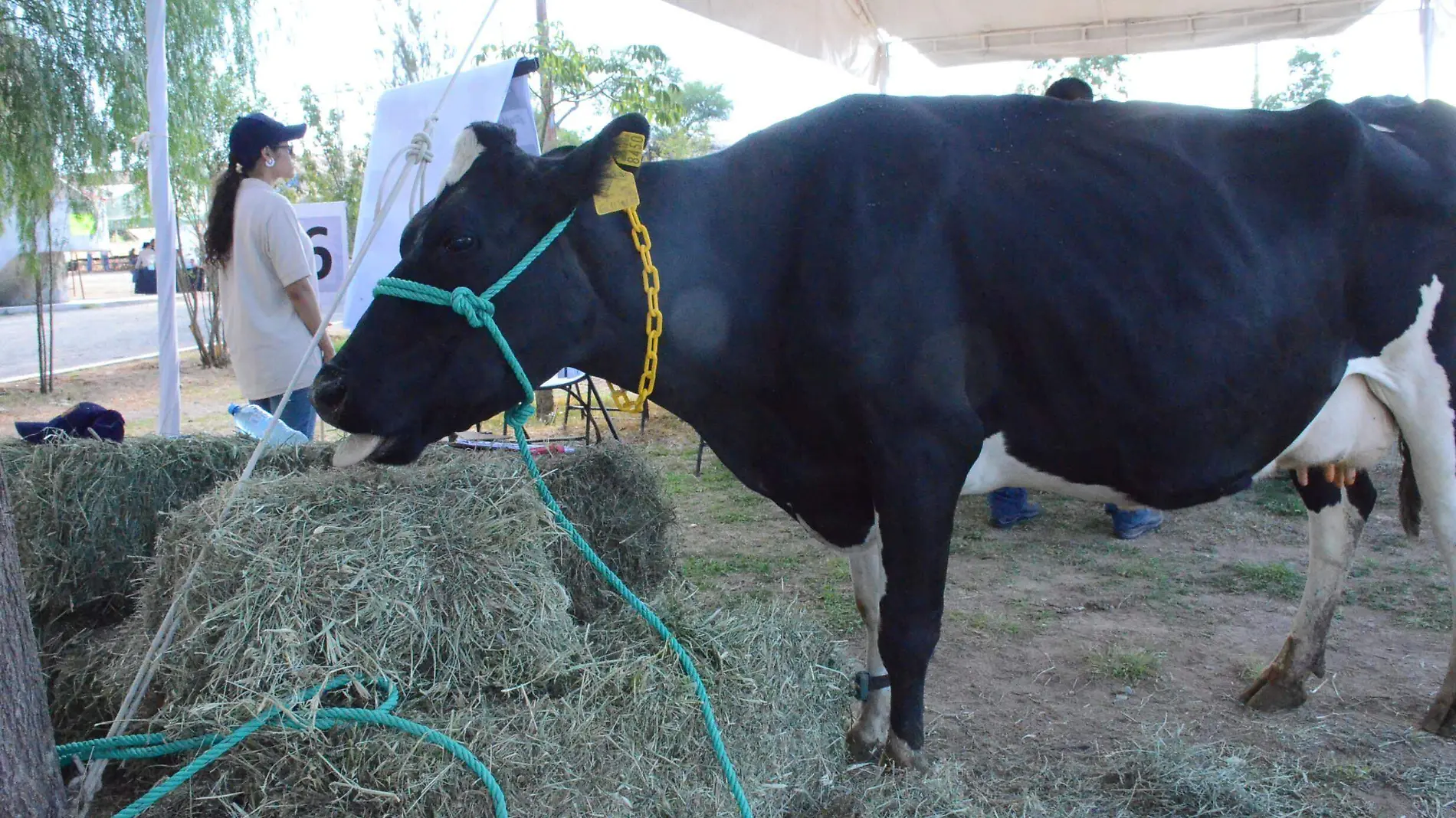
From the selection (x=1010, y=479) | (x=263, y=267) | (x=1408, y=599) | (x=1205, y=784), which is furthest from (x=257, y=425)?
(x=1408, y=599)

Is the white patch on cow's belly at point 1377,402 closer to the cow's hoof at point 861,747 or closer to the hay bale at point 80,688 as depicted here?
the cow's hoof at point 861,747

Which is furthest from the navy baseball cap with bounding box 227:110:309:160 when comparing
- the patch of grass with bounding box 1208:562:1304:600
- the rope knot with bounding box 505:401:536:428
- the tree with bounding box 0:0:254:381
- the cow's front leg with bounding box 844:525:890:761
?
the tree with bounding box 0:0:254:381

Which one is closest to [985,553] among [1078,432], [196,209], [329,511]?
[1078,432]

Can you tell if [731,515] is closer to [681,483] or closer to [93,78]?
[681,483]

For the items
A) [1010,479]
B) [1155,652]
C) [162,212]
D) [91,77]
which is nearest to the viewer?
[1010,479]

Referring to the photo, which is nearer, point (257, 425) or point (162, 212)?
point (257, 425)

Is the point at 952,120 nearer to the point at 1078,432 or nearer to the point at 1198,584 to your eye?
the point at 1078,432

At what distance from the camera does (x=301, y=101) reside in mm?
17312

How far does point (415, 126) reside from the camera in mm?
4699

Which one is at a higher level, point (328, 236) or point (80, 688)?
point (328, 236)

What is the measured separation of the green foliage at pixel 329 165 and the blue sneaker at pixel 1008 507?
45.7 ft

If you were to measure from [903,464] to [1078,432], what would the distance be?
24.6 inches

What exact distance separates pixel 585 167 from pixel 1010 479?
157 cm

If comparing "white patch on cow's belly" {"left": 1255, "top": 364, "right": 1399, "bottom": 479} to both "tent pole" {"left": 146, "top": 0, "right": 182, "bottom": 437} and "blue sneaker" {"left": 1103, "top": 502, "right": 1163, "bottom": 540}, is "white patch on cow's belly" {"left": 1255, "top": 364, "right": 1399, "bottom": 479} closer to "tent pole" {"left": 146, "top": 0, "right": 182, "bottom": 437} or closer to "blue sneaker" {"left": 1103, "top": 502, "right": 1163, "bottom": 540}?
"blue sneaker" {"left": 1103, "top": 502, "right": 1163, "bottom": 540}
